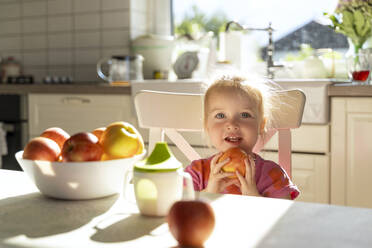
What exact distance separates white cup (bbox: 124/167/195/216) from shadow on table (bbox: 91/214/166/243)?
15mm

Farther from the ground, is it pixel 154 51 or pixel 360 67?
pixel 154 51

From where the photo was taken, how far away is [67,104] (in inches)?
110

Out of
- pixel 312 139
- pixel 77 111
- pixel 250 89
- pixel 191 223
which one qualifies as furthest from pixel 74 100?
pixel 191 223

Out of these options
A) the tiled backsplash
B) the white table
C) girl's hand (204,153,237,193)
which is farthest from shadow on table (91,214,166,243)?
the tiled backsplash

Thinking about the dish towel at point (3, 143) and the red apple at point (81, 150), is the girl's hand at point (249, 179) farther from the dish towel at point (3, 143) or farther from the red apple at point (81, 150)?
the dish towel at point (3, 143)

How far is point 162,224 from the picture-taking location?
710mm

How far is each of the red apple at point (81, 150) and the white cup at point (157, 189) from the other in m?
0.11

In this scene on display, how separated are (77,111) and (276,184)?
1801 mm

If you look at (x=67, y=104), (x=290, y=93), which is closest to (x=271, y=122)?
(x=290, y=93)

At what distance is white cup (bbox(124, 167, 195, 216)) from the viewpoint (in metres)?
0.73

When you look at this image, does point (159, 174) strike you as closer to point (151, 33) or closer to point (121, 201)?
point (121, 201)

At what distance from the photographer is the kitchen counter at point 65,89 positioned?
8.63 feet

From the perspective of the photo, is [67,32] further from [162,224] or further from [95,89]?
[162,224]

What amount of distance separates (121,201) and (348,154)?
1494mm
